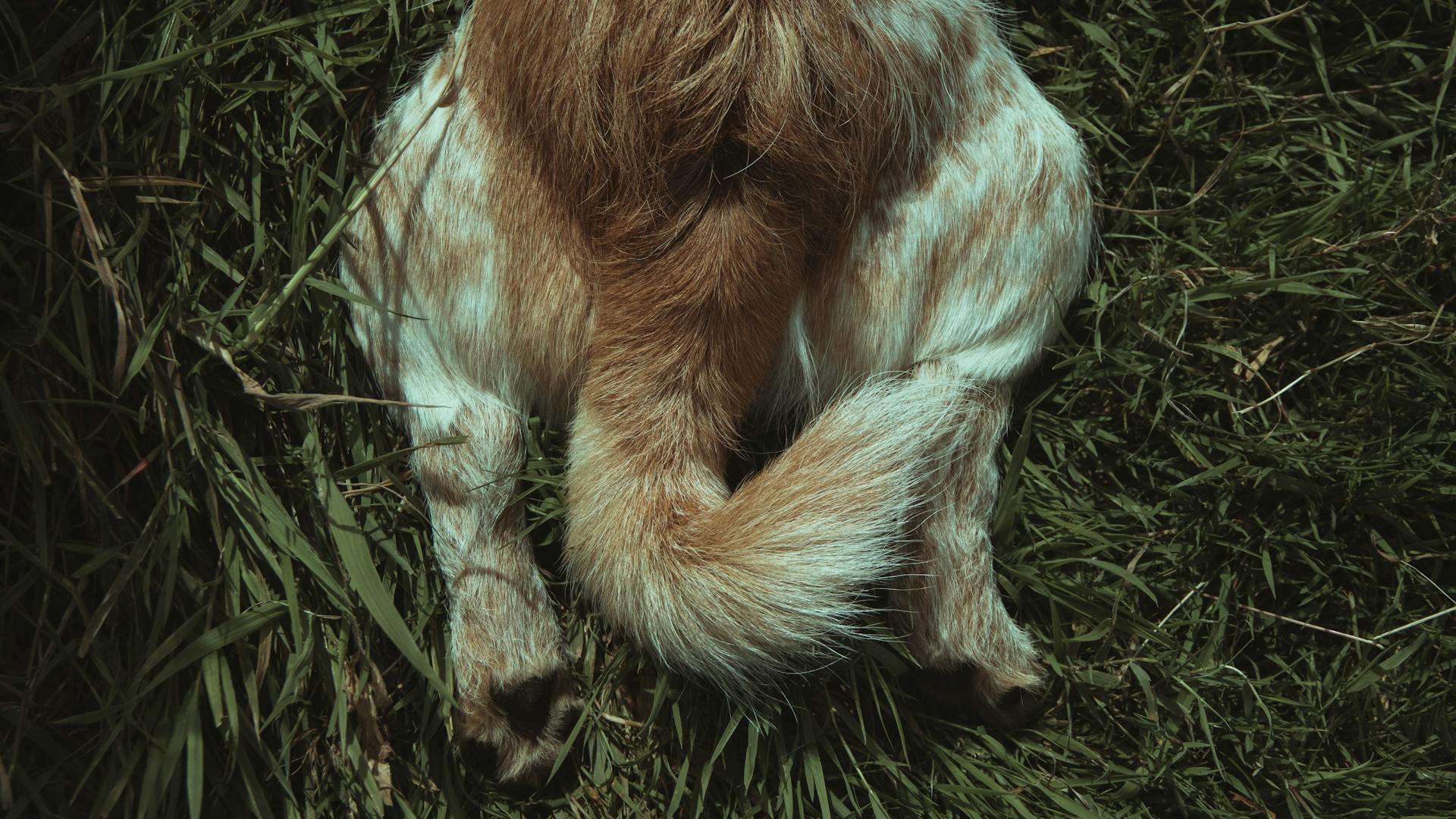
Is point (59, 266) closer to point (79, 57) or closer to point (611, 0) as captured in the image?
point (79, 57)

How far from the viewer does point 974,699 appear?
6.61ft

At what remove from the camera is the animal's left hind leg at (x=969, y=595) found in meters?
1.93

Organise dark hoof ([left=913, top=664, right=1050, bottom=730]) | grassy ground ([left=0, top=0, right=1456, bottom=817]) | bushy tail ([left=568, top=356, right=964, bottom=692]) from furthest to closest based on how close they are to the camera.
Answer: dark hoof ([left=913, top=664, right=1050, bottom=730]) < grassy ground ([left=0, top=0, right=1456, bottom=817]) < bushy tail ([left=568, top=356, right=964, bottom=692])

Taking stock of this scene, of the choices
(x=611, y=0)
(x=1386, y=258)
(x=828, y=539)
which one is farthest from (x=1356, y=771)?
(x=611, y=0)

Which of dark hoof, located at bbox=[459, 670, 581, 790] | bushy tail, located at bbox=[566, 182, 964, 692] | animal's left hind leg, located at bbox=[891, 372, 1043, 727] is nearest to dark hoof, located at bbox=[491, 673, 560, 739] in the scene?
dark hoof, located at bbox=[459, 670, 581, 790]

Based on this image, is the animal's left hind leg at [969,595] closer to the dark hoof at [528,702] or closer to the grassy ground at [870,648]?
the grassy ground at [870,648]

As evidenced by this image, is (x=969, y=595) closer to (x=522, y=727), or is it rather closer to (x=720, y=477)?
(x=720, y=477)

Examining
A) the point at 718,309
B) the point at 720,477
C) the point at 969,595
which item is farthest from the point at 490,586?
the point at 969,595

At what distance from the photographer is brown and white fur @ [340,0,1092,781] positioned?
166 centimetres

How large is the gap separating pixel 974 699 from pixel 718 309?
1000 millimetres

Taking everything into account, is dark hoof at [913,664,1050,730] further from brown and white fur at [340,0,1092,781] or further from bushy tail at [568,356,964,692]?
bushy tail at [568,356,964,692]

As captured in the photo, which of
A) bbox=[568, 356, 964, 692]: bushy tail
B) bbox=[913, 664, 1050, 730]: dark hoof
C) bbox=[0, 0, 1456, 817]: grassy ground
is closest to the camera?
bbox=[568, 356, 964, 692]: bushy tail

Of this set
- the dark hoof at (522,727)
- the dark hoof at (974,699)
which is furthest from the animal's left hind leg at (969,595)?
the dark hoof at (522,727)

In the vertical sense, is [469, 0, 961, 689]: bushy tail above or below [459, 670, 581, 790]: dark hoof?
above
